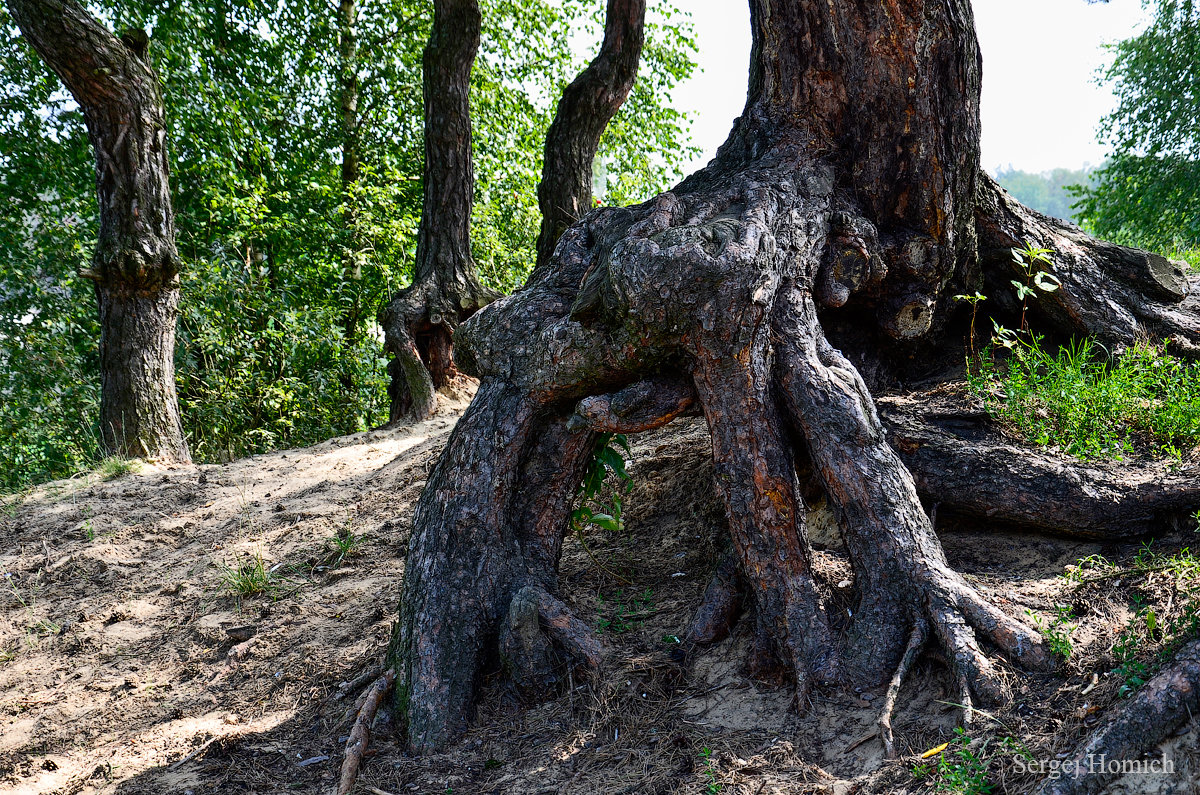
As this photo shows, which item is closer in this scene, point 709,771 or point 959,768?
point 959,768

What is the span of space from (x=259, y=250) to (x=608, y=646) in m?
12.1

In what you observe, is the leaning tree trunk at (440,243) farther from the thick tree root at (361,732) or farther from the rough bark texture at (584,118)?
the thick tree root at (361,732)

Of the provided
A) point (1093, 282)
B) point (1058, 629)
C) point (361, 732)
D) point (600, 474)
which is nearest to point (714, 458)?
point (600, 474)

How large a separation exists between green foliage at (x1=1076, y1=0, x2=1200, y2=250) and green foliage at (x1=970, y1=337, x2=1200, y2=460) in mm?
11310

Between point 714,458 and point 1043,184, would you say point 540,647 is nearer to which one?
point 714,458

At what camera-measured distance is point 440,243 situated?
7926 mm

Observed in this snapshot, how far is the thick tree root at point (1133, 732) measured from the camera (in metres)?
1.86

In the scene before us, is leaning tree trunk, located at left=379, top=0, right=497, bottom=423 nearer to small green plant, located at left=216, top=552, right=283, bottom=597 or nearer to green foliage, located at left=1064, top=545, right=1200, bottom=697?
small green plant, located at left=216, top=552, right=283, bottom=597

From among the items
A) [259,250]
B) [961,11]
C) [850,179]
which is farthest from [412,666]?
[259,250]

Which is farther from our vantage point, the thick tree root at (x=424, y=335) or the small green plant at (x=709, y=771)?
the thick tree root at (x=424, y=335)

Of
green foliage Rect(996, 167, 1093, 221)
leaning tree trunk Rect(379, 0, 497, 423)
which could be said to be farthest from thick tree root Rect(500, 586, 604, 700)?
green foliage Rect(996, 167, 1093, 221)

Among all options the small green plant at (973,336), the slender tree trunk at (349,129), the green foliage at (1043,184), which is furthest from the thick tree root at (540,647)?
the green foliage at (1043,184)

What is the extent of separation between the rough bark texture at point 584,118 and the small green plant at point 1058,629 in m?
5.67

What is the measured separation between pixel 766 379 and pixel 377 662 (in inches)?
87.9
